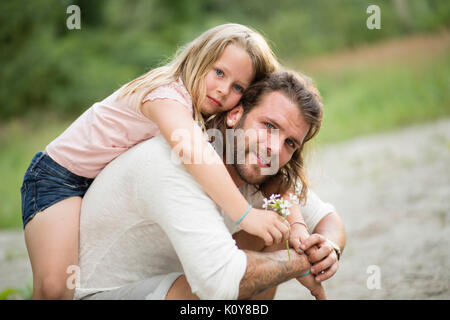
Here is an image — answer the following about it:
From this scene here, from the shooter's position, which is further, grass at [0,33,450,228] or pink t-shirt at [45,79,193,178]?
grass at [0,33,450,228]

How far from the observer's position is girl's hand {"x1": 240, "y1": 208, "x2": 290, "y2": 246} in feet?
5.64

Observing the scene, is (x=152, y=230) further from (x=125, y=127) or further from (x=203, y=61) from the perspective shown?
(x=203, y=61)

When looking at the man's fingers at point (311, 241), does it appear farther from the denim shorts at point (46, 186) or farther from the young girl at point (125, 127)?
the denim shorts at point (46, 186)

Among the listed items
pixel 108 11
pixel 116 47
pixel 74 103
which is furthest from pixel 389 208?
pixel 108 11

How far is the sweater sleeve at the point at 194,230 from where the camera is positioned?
158cm

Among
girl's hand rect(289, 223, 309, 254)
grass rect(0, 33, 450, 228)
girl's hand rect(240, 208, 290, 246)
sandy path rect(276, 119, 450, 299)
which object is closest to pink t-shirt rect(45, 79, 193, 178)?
girl's hand rect(240, 208, 290, 246)

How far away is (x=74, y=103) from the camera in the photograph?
12.8 m

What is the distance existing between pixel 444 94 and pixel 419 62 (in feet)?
4.64

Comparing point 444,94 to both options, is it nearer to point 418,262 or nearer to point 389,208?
point 389,208

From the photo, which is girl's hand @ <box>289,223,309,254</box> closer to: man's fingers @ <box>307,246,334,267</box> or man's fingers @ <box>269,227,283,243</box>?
man's fingers @ <box>307,246,334,267</box>

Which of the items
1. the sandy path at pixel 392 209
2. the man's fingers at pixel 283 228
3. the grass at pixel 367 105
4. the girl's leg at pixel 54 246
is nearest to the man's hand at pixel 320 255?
the man's fingers at pixel 283 228

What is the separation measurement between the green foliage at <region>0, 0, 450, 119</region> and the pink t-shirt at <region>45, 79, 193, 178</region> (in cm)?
652

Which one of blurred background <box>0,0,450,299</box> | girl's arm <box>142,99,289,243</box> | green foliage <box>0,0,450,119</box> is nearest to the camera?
girl's arm <box>142,99,289,243</box>

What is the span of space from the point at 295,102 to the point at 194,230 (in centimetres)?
93
